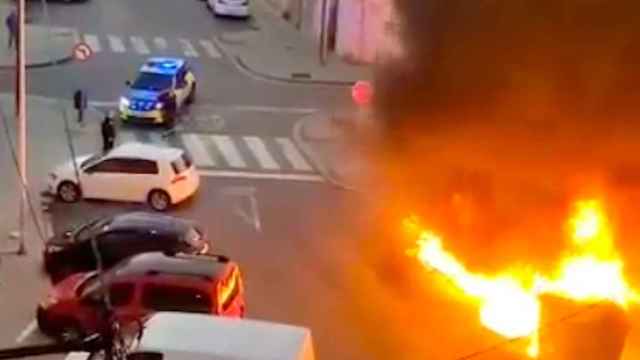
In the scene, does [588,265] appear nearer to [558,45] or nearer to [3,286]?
[558,45]

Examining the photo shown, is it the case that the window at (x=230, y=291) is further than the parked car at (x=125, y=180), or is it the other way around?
the parked car at (x=125, y=180)

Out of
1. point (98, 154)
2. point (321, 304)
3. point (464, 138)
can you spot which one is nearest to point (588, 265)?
point (464, 138)

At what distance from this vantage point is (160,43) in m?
29.4

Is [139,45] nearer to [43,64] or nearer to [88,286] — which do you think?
[43,64]

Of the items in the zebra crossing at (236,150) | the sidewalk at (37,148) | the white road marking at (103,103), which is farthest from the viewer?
the white road marking at (103,103)

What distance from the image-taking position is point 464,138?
35.2 feet

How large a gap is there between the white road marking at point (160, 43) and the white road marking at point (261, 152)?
7.56 m

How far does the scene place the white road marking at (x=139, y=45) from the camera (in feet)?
93.3

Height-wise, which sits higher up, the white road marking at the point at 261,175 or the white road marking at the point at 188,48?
the white road marking at the point at 188,48

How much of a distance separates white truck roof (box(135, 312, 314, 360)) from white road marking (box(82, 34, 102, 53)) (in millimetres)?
18898

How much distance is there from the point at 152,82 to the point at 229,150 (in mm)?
2701

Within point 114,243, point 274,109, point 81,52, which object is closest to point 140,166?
point 114,243

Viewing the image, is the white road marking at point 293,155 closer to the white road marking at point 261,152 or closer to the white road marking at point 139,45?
the white road marking at point 261,152

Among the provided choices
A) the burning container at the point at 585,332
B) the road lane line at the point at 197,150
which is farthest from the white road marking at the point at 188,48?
the burning container at the point at 585,332
